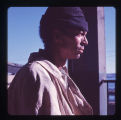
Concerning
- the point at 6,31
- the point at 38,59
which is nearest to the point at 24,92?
the point at 38,59

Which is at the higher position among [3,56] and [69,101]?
[3,56]

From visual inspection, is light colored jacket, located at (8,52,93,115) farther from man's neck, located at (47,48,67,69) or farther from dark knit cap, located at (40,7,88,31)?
dark knit cap, located at (40,7,88,31)

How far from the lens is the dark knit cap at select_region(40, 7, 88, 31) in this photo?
162 cm

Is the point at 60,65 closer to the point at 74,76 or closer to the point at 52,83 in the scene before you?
the point at 52,83

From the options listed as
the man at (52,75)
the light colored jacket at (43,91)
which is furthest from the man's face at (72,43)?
the light colored jacket at (43,91)

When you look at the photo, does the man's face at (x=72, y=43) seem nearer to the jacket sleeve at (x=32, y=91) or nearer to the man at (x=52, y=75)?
the man at (x=52, y=75)

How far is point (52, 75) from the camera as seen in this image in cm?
152

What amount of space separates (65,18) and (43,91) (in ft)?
1.39

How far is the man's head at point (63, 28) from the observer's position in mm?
A: 1626

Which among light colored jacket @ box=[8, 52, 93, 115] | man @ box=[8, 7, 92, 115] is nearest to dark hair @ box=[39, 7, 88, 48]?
man @ box=[8, 7, 92, 115]

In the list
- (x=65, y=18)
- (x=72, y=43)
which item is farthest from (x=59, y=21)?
(x=72, y=43)

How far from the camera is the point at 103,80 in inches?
82.5

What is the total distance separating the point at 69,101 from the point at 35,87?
188 millimetres
